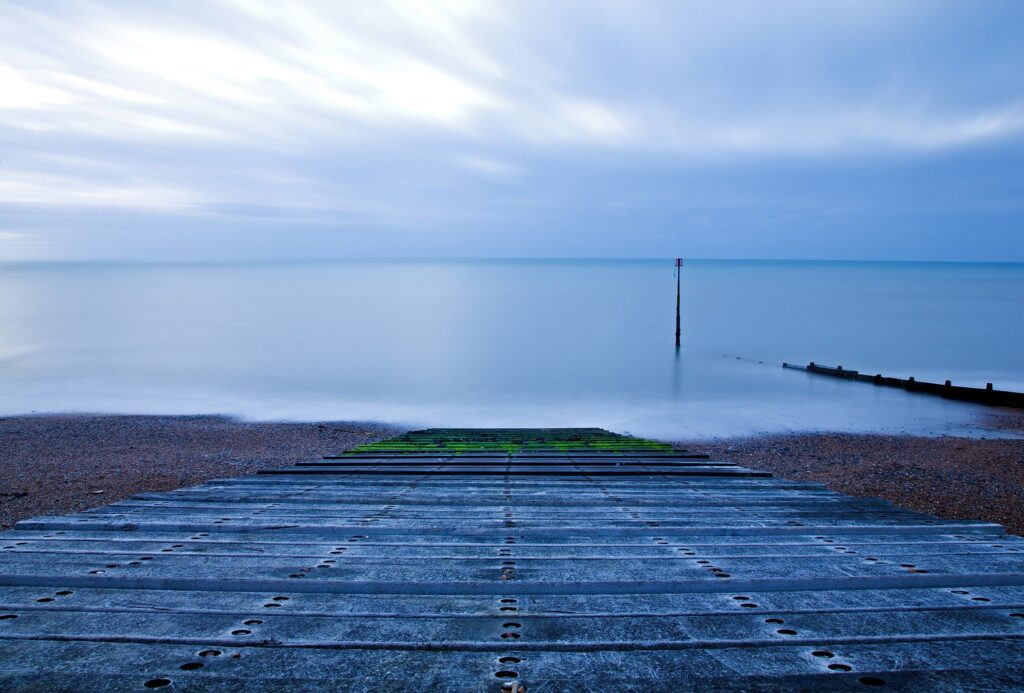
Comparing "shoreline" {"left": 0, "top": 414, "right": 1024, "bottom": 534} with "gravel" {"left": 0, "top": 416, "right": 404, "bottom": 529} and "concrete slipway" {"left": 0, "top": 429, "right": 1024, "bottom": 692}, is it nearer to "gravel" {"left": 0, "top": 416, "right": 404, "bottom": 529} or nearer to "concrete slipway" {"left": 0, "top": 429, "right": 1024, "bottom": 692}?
"gravel" {"left": 0, "top": 416, "right": 404, "bottom": 529}

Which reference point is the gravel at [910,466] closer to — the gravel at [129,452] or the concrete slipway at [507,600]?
the concrete slipway at [507,600]

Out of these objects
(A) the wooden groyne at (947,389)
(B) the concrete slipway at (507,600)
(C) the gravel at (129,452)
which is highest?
(A) the wooden groyne at (947,389)

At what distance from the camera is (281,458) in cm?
1563

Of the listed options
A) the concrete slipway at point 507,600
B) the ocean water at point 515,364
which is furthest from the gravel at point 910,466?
the concrete slipway at point 507,600

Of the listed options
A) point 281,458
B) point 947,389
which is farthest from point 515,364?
point 281,458

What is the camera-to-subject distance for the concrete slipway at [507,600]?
2.37 m

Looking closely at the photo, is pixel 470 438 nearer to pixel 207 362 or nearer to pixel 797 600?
pixel 797 600

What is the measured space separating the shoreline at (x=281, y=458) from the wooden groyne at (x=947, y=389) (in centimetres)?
272

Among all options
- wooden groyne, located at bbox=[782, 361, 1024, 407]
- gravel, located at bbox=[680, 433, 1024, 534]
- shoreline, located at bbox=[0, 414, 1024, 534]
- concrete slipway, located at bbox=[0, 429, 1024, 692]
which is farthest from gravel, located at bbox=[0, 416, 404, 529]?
wooden groyne, located at bbox=[782, 361, 1024, 407]

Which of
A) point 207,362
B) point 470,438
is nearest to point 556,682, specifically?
point 470,438

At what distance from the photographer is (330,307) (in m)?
80.4

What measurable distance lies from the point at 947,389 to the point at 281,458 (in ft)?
81.2

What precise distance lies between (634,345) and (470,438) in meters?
34.1

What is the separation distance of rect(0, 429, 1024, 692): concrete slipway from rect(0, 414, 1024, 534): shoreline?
6518 mm
